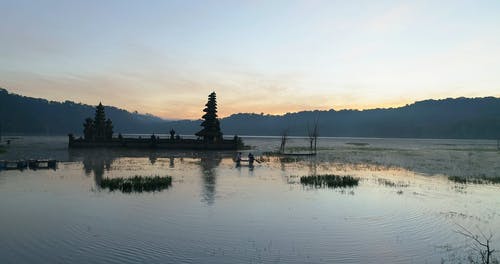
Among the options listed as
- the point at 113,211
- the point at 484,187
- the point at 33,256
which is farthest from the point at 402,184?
the point at 33,256

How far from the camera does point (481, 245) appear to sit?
1309cm

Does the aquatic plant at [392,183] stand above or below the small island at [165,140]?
below

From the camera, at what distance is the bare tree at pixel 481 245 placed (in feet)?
36.6

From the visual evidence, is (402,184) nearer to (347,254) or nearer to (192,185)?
(192,185)

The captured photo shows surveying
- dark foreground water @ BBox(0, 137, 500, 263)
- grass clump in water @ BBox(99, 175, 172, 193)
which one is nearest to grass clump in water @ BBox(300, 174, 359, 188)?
dark foreground water @ BBox(0, 137, 500, 263)

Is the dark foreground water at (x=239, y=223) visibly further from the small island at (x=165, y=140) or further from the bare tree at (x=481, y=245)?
the small island at (x=165, y=140)

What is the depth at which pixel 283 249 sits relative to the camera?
40.4 feet

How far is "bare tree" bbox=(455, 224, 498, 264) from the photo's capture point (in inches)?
440

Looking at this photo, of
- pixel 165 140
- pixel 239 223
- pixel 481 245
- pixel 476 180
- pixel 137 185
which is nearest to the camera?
pixel 481 245

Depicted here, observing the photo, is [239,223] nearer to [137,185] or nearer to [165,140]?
[137,185]

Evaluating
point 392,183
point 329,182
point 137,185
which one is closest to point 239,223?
point 137,185

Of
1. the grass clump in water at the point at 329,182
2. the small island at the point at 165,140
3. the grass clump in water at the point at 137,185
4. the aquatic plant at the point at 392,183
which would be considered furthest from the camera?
the small island at the point at 165,140

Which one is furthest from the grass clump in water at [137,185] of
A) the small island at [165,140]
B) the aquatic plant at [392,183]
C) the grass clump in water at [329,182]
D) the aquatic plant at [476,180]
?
the small island at [165,140]

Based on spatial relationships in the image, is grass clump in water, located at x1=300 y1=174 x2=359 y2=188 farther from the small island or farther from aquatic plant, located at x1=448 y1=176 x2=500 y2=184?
the small island
